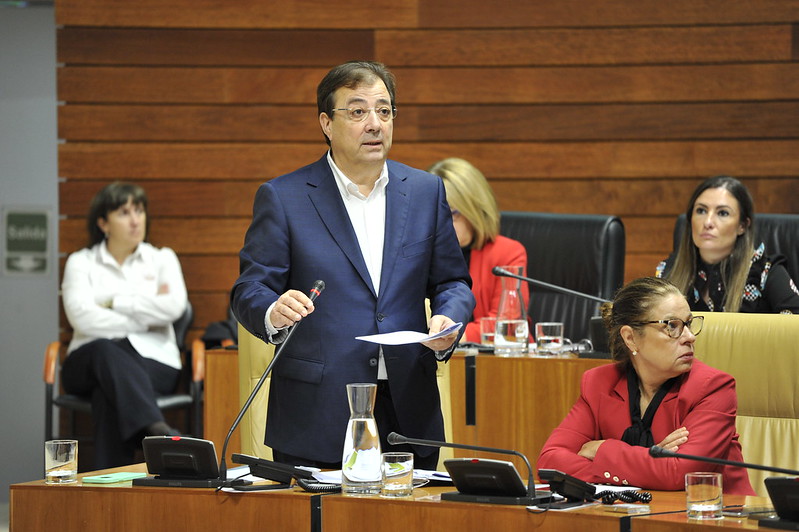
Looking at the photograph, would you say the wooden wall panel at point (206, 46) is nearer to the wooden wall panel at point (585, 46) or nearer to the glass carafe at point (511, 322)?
the wooden wall panel at point (585, 46)

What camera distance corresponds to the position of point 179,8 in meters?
5.10

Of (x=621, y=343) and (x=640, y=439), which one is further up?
(x=621, y=343)

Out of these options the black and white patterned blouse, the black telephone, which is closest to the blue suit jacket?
the black telephone

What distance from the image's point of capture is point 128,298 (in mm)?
4926

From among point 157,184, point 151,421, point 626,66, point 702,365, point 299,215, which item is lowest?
point 151,421

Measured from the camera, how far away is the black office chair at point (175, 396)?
468cm

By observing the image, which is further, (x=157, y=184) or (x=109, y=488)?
(x=157, y=184)

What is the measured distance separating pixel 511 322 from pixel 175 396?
72.1 inches

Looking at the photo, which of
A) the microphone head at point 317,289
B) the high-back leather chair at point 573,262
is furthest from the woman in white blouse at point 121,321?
the microphone head at point 317,289

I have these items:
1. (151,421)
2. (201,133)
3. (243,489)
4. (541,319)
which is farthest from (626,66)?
(243,489)

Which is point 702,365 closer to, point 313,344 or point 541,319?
point 313,344

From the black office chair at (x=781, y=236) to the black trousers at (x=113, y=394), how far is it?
87.4 inches

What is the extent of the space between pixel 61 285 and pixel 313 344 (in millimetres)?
3064

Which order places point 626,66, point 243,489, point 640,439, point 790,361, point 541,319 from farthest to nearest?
point 626,66 → point 541,319 → point 790,361 → point 640,439 → point 243,489
